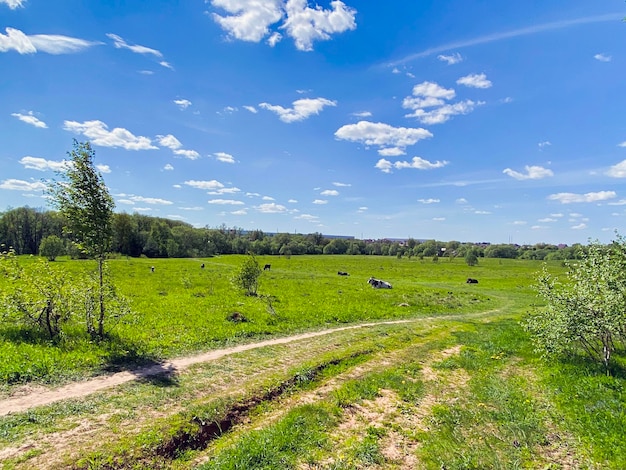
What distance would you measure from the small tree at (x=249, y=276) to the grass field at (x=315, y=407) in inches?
486

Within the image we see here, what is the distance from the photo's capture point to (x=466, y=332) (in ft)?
73.2

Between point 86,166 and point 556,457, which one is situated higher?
point 86,166

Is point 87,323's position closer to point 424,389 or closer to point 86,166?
point 86,166

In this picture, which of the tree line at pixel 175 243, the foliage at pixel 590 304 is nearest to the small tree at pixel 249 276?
the foliage at pixel 590 304

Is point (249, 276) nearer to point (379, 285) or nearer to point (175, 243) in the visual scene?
point (379, 285)

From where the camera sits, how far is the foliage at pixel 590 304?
12.5 metres

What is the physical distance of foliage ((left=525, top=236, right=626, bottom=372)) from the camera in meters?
12.5

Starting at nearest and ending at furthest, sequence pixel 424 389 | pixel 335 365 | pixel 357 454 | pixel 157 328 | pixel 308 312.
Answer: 1. pixel 357 454
2. pixel 424 389
3. pixel 335 365
4. pixel 157 328
5. pixel 308 312

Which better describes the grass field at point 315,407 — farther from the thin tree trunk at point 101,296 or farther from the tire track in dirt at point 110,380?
the thin tree trunk at point 101,296

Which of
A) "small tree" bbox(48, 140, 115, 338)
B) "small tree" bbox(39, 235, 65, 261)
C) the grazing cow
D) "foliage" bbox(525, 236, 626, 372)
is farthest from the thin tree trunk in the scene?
"small tree" bbox(39, 235, 65, 261)

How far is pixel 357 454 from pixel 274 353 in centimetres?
821

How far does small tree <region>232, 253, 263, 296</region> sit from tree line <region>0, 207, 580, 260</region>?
94.5 feet

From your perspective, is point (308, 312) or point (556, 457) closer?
point (556, 457)

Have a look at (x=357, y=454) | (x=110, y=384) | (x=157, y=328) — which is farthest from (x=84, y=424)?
(x=157, y=328)
